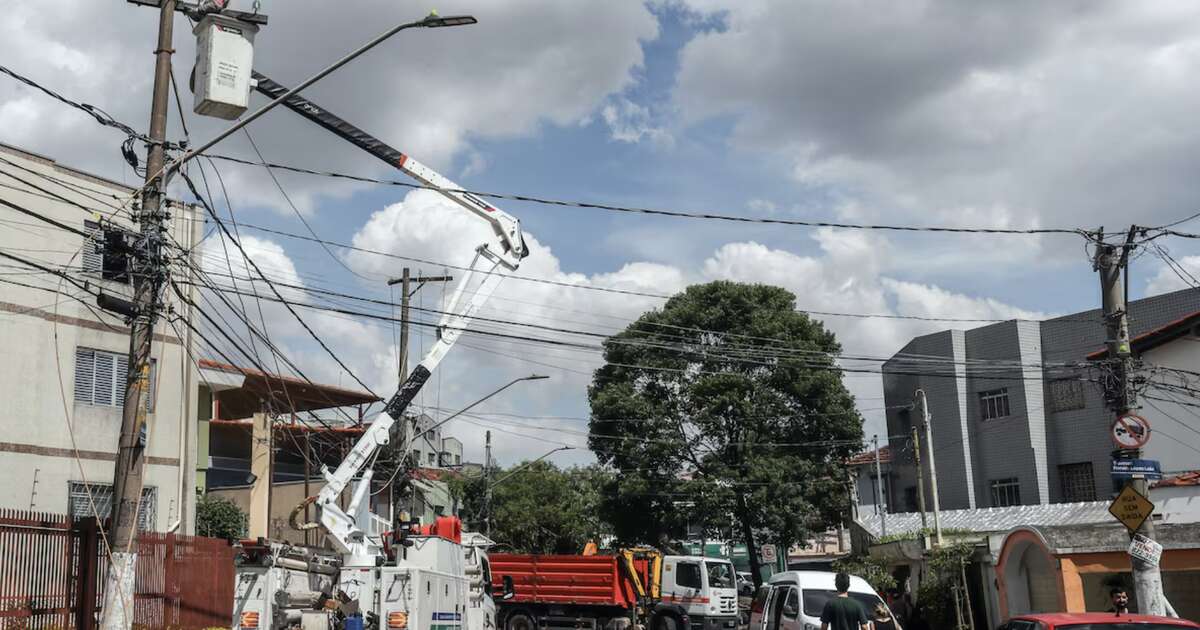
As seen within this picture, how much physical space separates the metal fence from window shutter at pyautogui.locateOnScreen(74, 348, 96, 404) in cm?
744

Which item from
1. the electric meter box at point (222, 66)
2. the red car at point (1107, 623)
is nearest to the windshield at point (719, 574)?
the red car at point (1107, 623)

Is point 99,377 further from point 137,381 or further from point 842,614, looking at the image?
point 842,614

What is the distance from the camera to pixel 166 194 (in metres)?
13.8

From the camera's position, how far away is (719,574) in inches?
1185

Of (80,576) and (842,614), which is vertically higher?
(80,576)

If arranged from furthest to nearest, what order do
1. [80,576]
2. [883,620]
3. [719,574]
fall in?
[719,574] < [80,576] < [883,620]

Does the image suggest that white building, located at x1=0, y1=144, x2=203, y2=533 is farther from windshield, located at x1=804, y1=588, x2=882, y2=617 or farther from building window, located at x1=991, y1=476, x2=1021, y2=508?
building window, located at x1=991, y1=476, x2=1021, y2=508

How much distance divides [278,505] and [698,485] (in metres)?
16.6

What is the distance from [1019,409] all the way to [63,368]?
111ft

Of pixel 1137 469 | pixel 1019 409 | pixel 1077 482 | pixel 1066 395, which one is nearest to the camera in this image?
pixel 1137 469

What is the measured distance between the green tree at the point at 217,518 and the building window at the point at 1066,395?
98.8 feet

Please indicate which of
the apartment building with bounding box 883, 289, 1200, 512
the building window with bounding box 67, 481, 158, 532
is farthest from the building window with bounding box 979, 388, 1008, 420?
the building window with bounding box 67, 481, 158, 532

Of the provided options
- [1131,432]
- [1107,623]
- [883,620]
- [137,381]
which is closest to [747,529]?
[1131,432]

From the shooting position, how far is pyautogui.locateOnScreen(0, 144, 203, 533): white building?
23312 mm
